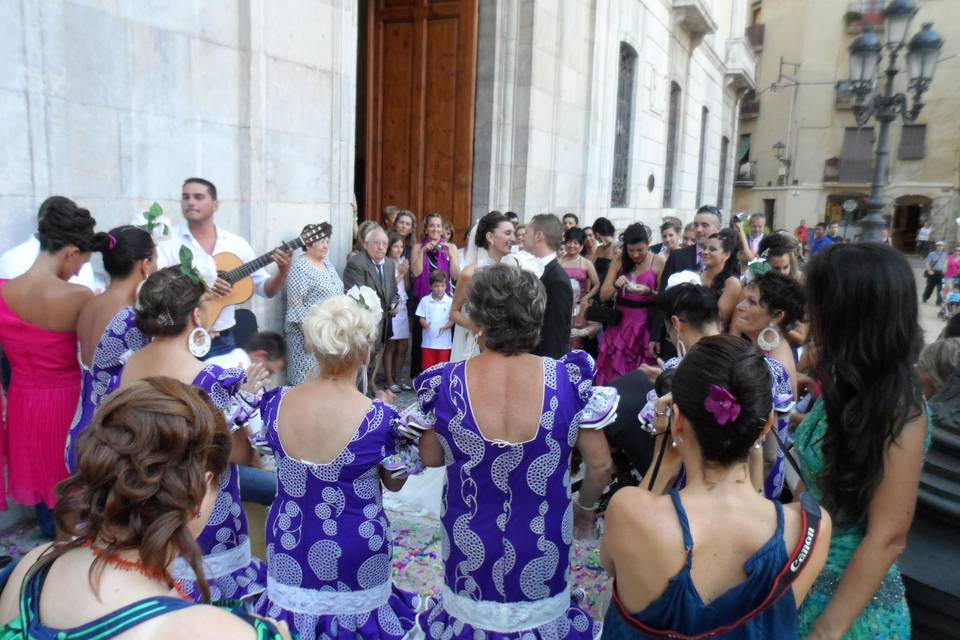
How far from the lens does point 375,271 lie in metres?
5.99

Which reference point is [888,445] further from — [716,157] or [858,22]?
[858,22]

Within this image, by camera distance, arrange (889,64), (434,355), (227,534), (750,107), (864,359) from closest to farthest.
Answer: (864,359) < (227,534) < (434,355) < (889,64) < (750,107)

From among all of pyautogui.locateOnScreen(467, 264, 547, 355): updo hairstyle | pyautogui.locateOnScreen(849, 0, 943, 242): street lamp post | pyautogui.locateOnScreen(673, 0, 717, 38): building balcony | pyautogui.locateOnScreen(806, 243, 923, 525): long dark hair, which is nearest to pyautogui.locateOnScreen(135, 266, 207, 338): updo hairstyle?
pyautogui.locateOnScreen(467, 264, 547, 355): updo hairstyle

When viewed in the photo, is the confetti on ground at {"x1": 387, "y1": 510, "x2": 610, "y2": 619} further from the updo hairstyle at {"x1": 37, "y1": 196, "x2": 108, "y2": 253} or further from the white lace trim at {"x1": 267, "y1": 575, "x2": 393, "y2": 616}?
the updo hairstyle at {"x1": 37, "y1": 196, "x2": 108, "y2": 253}

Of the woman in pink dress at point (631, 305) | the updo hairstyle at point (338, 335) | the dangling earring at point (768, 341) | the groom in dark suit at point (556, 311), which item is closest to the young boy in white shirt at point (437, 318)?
the woman in pink dress at point (631, 305)

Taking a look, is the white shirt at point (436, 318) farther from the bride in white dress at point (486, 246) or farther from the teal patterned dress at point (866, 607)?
the teal patterned dress at point (866, 607)

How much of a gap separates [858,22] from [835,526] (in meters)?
38.2

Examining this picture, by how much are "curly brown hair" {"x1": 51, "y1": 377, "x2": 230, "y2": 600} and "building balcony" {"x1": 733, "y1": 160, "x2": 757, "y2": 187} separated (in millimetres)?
38610

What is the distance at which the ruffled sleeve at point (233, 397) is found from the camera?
8.13 ft

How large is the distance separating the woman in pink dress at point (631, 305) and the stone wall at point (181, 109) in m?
2.55

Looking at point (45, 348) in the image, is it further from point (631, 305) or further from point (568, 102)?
point (568, 102)

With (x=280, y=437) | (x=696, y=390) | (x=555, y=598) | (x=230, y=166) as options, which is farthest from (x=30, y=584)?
(x=230, y=166)

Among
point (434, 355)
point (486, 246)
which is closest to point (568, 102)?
point (486, 246)

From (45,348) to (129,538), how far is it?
8.96ft
